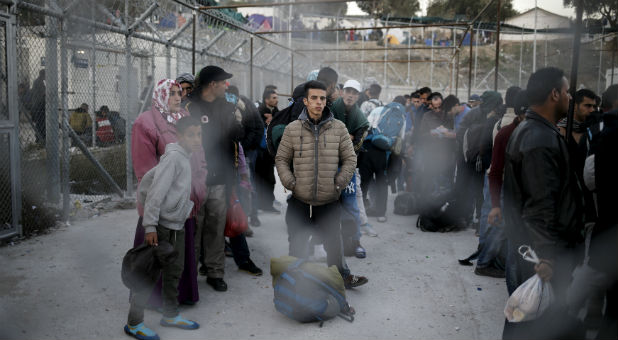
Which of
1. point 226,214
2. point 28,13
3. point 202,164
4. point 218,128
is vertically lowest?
point 226,214

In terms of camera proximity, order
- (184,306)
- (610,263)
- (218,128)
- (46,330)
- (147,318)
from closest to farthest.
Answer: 1. (610,263)
2. (46,330)
3. (147,318)
4. (184,306)
5. (218,128)

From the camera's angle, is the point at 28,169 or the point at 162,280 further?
the point at 28,169

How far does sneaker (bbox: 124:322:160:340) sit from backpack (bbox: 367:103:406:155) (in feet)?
14.2

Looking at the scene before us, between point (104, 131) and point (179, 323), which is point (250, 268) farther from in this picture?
point (104, 131)

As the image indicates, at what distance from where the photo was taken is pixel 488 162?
236 inches

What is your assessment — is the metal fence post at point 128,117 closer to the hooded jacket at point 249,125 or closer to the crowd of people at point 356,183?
the crowd of people at point 356,183

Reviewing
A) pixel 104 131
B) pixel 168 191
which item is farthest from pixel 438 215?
pixel 104 131

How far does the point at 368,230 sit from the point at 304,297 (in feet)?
9.48

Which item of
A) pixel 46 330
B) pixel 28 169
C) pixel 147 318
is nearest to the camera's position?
pixel 46 330

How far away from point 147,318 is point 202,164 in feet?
4.01

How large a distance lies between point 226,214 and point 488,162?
10.6ft

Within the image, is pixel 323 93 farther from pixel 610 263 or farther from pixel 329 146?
pixel 610 263

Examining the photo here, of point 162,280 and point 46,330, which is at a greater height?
point 162,280

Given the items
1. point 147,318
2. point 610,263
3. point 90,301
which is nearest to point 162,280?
point 147,318
